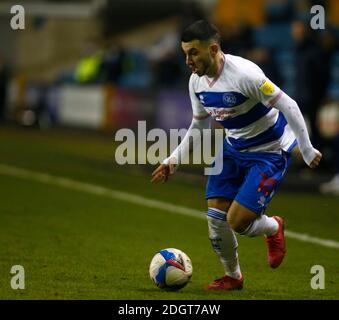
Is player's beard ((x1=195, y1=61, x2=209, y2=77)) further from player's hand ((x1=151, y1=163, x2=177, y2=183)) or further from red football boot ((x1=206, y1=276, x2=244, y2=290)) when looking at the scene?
red football boot ((x1=206, y1=276, x2=244, y2=290))

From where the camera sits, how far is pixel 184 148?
769cm

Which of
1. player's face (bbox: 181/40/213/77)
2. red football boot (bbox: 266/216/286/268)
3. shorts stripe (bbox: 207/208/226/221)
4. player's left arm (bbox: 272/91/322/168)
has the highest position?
player's face (bbox: 181/40/213/77)

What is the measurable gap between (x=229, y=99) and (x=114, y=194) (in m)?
6.20

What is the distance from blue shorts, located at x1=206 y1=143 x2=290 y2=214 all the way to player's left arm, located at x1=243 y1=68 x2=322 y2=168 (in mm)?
316

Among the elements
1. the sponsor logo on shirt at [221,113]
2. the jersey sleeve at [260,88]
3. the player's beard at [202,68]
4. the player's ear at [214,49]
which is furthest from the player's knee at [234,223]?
the player's ear at [214,49]

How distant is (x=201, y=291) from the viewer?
7.33m

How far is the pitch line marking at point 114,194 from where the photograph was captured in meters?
10.2

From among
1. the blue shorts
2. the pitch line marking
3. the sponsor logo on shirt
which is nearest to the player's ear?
the sponsor logo on shirt

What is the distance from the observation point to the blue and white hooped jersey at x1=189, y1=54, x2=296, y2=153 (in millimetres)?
7156

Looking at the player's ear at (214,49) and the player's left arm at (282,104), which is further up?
the player's ear at (214,49)

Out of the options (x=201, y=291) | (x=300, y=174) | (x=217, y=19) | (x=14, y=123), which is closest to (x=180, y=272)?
(x=201, y=291)

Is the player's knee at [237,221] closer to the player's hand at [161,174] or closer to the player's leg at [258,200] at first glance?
the player's leg at [258,200]

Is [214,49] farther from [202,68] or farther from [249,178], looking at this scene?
[249,178]

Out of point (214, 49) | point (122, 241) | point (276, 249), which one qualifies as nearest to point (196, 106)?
point (214, 49)
